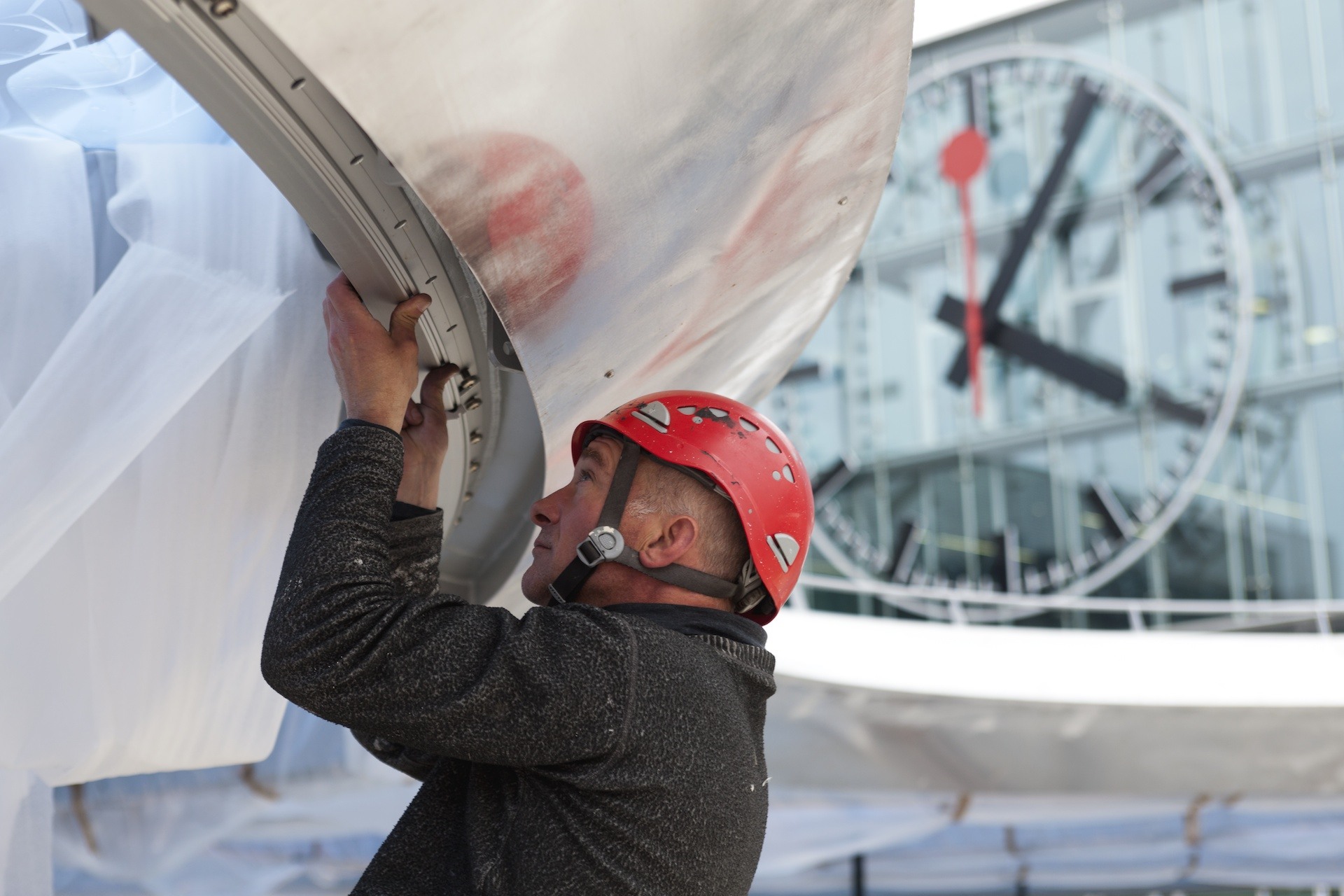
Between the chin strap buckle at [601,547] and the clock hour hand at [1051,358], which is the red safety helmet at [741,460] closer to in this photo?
the chin strap buckle at [601,547]

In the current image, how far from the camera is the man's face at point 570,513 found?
4.66ft

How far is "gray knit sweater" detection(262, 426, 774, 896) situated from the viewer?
1.13 m

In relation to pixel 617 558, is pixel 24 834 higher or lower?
lower

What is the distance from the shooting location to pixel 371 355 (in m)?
1.27

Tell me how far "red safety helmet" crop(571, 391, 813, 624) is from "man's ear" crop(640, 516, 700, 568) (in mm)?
46

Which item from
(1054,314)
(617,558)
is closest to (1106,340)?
(1054,314)

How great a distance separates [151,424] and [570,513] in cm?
44

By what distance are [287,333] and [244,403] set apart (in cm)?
9

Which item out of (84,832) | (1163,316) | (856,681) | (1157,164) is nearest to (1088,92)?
(1157,164)

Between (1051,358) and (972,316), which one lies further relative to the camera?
(972,316)

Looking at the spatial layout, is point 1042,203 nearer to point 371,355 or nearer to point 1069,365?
point 1069,365

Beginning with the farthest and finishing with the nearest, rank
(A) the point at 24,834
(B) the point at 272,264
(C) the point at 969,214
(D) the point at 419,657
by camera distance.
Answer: (C) the point at 969,214 < (A) the point at 24,834 < (B) the point at 272,264 < (D) the point at 419,657

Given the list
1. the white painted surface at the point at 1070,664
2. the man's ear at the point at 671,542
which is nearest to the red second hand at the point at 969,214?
the white painted surface at the point at 1070,664

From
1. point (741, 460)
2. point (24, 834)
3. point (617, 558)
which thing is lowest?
point (24, 834)
